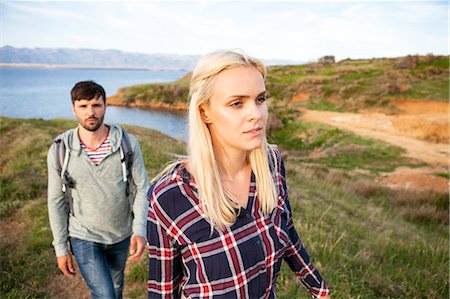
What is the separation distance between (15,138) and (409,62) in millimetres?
42290

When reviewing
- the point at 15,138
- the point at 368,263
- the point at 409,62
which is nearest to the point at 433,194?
the point at 368,263

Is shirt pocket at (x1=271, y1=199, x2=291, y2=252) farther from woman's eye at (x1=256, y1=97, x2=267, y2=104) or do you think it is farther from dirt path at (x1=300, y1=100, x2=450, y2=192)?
dirt path at (x1=300, y1=100, x2=450, y2=192)

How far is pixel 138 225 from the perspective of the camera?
2957mm

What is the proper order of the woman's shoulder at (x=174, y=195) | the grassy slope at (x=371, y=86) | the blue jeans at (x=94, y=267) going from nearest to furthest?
the woman's shoulder at (x=174, y=195), the blue jeans at (x=94, y=267), the grassy slope at (x=371, y=86)

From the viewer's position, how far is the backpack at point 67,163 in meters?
2.79

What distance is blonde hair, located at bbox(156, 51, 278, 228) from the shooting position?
5.21ft

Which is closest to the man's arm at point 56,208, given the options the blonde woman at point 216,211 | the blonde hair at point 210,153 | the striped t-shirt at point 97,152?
the striped t-shirt at point 97,152

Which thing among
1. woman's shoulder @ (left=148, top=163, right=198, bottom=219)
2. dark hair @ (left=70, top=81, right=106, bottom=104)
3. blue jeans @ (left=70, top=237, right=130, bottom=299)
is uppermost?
dark hair @ (left=70, top=81, right=106, bottom=104)

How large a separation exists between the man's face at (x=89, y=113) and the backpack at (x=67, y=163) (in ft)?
0.73

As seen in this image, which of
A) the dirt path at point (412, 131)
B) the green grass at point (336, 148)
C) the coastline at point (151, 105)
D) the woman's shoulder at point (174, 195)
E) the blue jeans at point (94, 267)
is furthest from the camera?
the coastline at point (151, 105)

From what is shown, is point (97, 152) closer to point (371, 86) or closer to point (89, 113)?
point (89, 113)

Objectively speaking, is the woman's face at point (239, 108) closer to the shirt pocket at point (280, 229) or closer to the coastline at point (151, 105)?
the shirt pocket at point (280, 229)

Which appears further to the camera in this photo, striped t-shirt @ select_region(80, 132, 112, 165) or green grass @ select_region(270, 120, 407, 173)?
green grass @ select_region(270, 120, 407, 173)

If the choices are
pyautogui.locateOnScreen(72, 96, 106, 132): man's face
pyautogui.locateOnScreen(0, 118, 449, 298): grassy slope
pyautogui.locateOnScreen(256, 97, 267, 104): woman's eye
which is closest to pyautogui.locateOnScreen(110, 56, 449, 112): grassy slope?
pyautogui.locateOnScreen(0, 118, 449, 298): grassy slope
